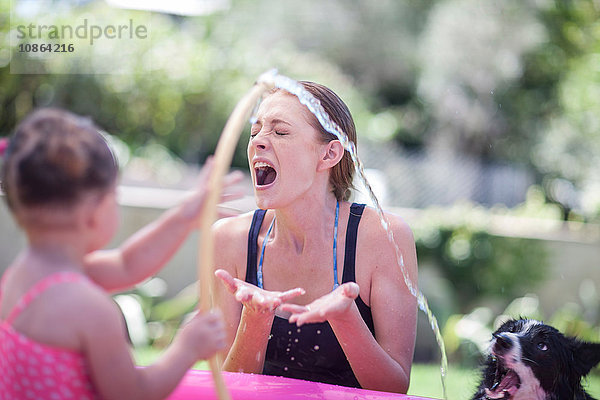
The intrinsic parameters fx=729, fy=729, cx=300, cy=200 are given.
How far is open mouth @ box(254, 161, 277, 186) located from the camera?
236cm

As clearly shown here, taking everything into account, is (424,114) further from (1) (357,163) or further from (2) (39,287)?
(2) (39,287)

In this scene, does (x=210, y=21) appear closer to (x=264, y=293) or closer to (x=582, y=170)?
(x=582, y=170)

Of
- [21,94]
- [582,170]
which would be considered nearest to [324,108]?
[21,94]

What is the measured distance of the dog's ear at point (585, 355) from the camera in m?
2.08

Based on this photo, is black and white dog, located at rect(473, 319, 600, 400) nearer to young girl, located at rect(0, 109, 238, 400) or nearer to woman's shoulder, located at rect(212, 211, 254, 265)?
woman's shoulder, located at rect(212, 211, 254, 265)

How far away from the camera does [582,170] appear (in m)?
11.1

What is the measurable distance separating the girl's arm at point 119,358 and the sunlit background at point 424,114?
144 cm

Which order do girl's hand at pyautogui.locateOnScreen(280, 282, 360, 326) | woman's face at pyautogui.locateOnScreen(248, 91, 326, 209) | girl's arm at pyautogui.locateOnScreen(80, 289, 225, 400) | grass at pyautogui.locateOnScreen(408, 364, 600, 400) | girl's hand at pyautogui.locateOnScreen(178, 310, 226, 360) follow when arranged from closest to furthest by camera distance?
girl's arm at pyautogui.locateOnScreen(80, 289, 225, 400)
girl's hand at pyautogui.locateOnScreen(178, 310, 226, 360)
girl's hand at pyautogui.locateOnScreen(280, 282, 360, 326)
woman's face at pyautogui.locateOnScreen(248, 91, 326, 209)
grass at pyautogui.locateOnScreen(408, 364, 600, 400)

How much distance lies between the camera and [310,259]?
2.48m

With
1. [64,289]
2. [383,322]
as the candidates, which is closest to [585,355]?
[383,322]

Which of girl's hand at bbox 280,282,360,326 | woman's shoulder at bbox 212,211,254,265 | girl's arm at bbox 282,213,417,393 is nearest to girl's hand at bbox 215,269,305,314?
girl's hand at bbox 280,282,360,326

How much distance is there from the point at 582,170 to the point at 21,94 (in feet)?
26.2

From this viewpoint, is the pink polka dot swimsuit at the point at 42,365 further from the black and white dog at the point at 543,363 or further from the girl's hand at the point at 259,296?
the black and white dog at the point at 543,363

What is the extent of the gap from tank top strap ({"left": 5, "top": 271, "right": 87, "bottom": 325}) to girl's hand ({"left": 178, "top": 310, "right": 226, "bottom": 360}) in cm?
23
